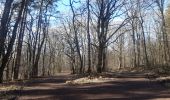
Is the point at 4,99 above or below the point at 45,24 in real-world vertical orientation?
below

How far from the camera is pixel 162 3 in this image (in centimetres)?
5225

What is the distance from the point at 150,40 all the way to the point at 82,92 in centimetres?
6631

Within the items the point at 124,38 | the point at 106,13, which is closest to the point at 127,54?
the point at 124,38

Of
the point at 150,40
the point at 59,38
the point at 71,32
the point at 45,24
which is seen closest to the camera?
the point at 45,24

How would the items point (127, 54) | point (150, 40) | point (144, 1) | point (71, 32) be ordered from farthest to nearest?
point (127, 54)
point (150, 40)
point (71, 32)
point (144, 1)

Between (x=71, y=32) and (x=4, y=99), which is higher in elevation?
(x=71, y=32)

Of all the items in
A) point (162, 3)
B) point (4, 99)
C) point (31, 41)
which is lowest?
point (4, 99)

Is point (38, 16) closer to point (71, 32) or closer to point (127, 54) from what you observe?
point (71, 32)

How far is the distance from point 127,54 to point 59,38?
2352 centimetres

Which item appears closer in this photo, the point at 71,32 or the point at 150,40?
the point at 71,32

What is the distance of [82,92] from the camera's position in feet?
51.6

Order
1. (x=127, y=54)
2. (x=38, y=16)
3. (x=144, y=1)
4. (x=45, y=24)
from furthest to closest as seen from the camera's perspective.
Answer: (x=127, y=54) < (x=144, y=1) < (x=45, y=24) < (x=38, y=16)

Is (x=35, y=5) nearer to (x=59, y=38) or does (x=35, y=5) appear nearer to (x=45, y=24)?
(x=45, y=24)

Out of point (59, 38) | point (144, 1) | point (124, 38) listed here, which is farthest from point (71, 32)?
point (124, 38)
